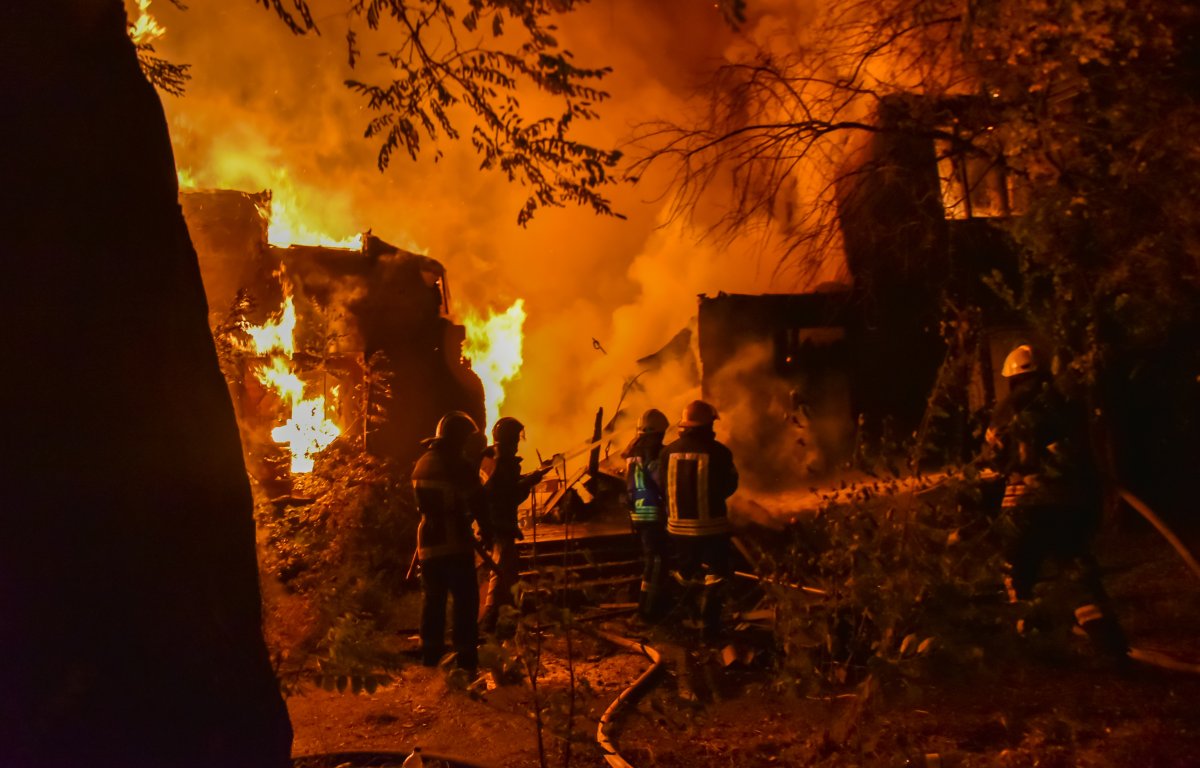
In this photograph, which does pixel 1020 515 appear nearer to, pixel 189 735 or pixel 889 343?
pixel 189 735

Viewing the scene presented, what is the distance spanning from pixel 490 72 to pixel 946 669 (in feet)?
16.2

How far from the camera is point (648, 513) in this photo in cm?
783

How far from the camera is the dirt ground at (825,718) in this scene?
4008 millimetres

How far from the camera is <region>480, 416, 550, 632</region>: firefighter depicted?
768 cm

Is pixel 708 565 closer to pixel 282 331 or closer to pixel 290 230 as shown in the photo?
pixel 282 331

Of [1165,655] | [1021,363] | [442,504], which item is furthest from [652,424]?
[1165,655]

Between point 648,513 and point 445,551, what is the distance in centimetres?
226

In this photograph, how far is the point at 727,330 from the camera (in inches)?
583

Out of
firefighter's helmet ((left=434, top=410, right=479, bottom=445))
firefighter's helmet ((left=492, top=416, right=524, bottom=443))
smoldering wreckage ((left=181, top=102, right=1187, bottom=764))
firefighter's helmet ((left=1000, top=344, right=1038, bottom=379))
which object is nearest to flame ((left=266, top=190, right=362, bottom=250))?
smoldering wreckage ((left=181, top=102, right=1187, bottom=764))

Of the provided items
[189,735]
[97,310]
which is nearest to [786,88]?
[97,310]

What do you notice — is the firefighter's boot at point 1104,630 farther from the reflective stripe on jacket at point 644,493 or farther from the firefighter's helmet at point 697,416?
the reflective stripe on jacket at point 644,493

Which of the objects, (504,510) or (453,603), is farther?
(504,510)

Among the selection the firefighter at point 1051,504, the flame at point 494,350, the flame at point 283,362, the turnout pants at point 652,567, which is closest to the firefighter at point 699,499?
the turnout pants at point 652,567

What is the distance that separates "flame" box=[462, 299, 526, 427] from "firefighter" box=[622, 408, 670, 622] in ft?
47.4
